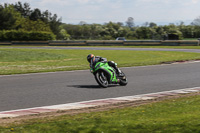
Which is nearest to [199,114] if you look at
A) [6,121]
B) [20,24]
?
[6,121]

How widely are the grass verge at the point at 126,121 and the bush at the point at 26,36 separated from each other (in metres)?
51.6

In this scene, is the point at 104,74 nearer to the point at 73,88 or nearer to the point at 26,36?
the point at 73,88

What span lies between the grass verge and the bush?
169ft

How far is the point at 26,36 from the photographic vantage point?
58844 millimetres

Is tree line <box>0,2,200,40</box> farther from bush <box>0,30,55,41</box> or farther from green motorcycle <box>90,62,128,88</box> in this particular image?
green motorcycle <box>90,62,128,88</box>

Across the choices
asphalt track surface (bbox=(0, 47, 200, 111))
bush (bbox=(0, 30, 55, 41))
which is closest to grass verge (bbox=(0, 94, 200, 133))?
asphalt track surface (bbox=(0, 47, 200, 111))

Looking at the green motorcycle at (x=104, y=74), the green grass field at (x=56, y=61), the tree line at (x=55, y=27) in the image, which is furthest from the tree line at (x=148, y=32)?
the green motorcycle at (x=104, y=74)

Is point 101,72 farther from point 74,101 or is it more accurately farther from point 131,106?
point 131,106

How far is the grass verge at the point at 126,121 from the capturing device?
5734 millimetres

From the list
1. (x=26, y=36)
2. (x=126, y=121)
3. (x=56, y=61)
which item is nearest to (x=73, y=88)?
(x=126, y=121)

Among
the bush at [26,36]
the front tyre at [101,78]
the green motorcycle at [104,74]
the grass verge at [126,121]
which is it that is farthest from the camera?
the bush at [26,36]

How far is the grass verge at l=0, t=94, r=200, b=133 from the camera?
573 centimetres

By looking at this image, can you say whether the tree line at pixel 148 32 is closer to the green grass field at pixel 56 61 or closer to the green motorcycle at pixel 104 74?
the green grass field at pixel 56 61

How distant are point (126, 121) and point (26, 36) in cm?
5462
